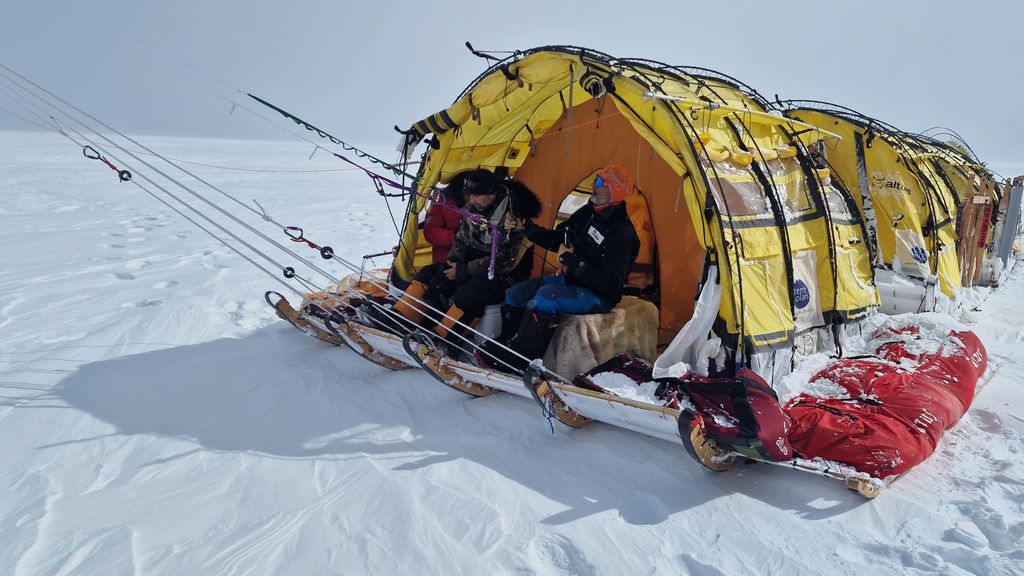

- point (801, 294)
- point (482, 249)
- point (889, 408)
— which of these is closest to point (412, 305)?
point (482, 249)

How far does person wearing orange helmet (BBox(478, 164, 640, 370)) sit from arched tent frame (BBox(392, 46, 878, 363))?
534 millimetres

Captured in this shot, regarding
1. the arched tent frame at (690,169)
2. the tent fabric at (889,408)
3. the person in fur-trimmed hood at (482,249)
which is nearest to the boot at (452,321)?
the person in fur-trimmed hood at (482,249)

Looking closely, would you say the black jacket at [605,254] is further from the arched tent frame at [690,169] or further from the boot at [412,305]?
the boot at [412,305]

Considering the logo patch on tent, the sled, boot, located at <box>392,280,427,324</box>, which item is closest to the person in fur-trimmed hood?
boot, located at <box>392,280,427,324</box>

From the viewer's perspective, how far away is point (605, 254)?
499 centimetres

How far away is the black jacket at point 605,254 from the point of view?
497cm

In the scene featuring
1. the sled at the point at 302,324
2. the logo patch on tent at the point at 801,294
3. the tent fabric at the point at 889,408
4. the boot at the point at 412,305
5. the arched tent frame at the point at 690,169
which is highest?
the arched tent frame at the point at 690,169

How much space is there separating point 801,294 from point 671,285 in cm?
115

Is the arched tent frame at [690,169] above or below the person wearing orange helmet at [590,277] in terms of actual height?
above

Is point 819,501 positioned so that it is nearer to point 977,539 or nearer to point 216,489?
point 977,539

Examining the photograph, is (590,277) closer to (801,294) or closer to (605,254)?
(605,254)

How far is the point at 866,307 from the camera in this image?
229 inches

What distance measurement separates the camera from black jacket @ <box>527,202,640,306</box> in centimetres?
497

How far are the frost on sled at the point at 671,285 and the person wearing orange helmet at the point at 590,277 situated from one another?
26 millimetres
